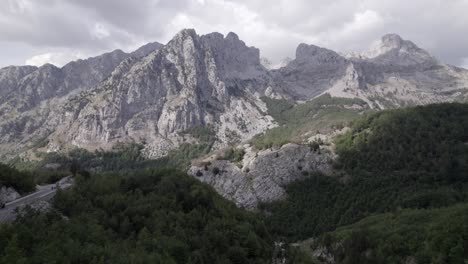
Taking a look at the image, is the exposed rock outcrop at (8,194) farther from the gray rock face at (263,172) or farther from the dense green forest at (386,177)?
the gray rock face at (263,172)

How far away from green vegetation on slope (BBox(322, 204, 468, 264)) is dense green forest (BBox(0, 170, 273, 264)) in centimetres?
2333

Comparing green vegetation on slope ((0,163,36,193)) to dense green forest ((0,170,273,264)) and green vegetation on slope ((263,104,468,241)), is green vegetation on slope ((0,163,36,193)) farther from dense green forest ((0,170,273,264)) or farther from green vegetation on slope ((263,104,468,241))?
green vegetation on slope ((263,104,468,241))

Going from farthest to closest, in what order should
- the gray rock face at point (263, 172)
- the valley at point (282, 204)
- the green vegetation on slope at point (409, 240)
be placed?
the gray rock face at point (263, 172) → the green vegetation on slope at point (409, 240) → the valley at point (282, 204)

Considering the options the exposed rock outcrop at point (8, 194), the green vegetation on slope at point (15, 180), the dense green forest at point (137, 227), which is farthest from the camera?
the green vegetation on slope at point (15, 180)

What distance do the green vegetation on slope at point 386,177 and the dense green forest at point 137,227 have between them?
5913 centimetres

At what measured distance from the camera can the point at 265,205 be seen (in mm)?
117812

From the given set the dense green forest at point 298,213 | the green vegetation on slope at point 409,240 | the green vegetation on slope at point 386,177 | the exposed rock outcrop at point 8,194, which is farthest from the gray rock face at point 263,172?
the exposed rock outcrop at point 8,194

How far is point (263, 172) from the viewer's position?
132375mm

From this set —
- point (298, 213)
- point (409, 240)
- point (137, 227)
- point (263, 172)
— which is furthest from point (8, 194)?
point (263, 172)

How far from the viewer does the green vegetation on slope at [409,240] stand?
172 feet

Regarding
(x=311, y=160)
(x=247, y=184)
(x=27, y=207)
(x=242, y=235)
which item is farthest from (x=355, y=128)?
(x=27, y=207)

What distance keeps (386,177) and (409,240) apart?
5276 centimetres

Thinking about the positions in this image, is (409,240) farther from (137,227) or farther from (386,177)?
(386,177)

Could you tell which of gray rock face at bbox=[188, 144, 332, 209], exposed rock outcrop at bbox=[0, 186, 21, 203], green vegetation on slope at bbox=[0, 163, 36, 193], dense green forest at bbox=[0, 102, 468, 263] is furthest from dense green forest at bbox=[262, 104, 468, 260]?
exposed rock outcrop at bbox=[0, 186, 21, 203]
